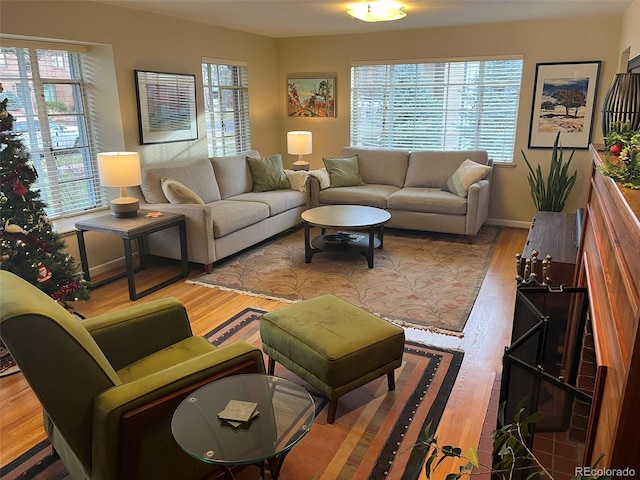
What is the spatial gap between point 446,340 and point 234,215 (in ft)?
7.58

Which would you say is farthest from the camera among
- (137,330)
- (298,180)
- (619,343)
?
(298,180)

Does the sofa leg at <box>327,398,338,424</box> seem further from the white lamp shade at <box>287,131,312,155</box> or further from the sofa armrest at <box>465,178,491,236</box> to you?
the white lamp shade at <box>287,131,312,155</box>

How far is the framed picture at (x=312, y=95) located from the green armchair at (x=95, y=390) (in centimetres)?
509

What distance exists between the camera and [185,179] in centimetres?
472

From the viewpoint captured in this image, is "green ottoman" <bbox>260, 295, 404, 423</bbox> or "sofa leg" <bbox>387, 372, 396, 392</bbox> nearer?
"green ottoman" <bbox>260, 295, 404, 423</bbox>

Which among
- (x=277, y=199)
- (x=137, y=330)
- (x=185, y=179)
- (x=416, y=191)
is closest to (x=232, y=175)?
(x=277, y=199)

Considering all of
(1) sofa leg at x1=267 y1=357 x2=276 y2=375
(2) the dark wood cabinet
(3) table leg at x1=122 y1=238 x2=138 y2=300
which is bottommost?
(1) sofa leg at x1=267 y1=357 x2=276 y2=375

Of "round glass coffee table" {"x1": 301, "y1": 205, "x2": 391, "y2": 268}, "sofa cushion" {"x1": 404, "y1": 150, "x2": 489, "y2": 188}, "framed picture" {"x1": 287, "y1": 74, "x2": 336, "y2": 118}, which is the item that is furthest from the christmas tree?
"framed picture" {"x1": 287, "y1": 74, "x2": 336, "y2": 118}

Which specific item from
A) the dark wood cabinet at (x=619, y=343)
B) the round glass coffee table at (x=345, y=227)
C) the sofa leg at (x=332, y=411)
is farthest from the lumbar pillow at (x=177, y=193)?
the dark wood cabinet at (x=619, y=343)

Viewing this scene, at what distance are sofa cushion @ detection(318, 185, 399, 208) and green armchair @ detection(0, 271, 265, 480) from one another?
148 inches

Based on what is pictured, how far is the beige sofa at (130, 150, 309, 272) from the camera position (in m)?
4.22

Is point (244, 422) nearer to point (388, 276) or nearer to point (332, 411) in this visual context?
point (332, 411)

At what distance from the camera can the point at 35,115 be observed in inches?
155

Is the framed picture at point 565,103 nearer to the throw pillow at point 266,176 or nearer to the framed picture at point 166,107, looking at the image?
the throw pillow at point 266,176
